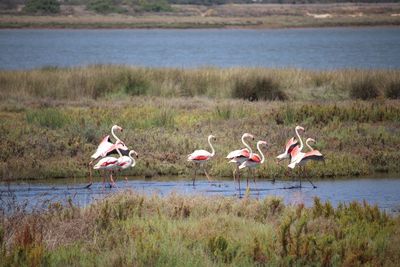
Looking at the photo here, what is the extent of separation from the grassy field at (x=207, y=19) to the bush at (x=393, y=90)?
305 ft

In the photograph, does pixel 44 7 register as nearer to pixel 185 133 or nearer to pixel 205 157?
pixel 185 133

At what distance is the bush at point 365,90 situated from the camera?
2788 centimetres

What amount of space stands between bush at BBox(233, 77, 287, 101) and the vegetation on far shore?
3659 inches

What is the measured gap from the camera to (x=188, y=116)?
23.0m

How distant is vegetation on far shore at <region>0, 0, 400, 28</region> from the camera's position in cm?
12550

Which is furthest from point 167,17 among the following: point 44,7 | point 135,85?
point 135,85

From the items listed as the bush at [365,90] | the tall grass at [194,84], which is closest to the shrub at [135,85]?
the tall grass at [194,84]

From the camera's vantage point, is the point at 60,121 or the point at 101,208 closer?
the point at 101,208

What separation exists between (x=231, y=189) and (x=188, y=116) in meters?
6.55

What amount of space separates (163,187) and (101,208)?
4.60 m

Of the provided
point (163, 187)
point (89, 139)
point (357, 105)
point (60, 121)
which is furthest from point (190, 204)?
point (357, 105)

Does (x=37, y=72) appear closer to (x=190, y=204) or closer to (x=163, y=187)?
(x=163, y=187)

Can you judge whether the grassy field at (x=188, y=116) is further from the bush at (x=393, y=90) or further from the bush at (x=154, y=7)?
the bush at (x=154, y=7)

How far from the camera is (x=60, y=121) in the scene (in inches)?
835
